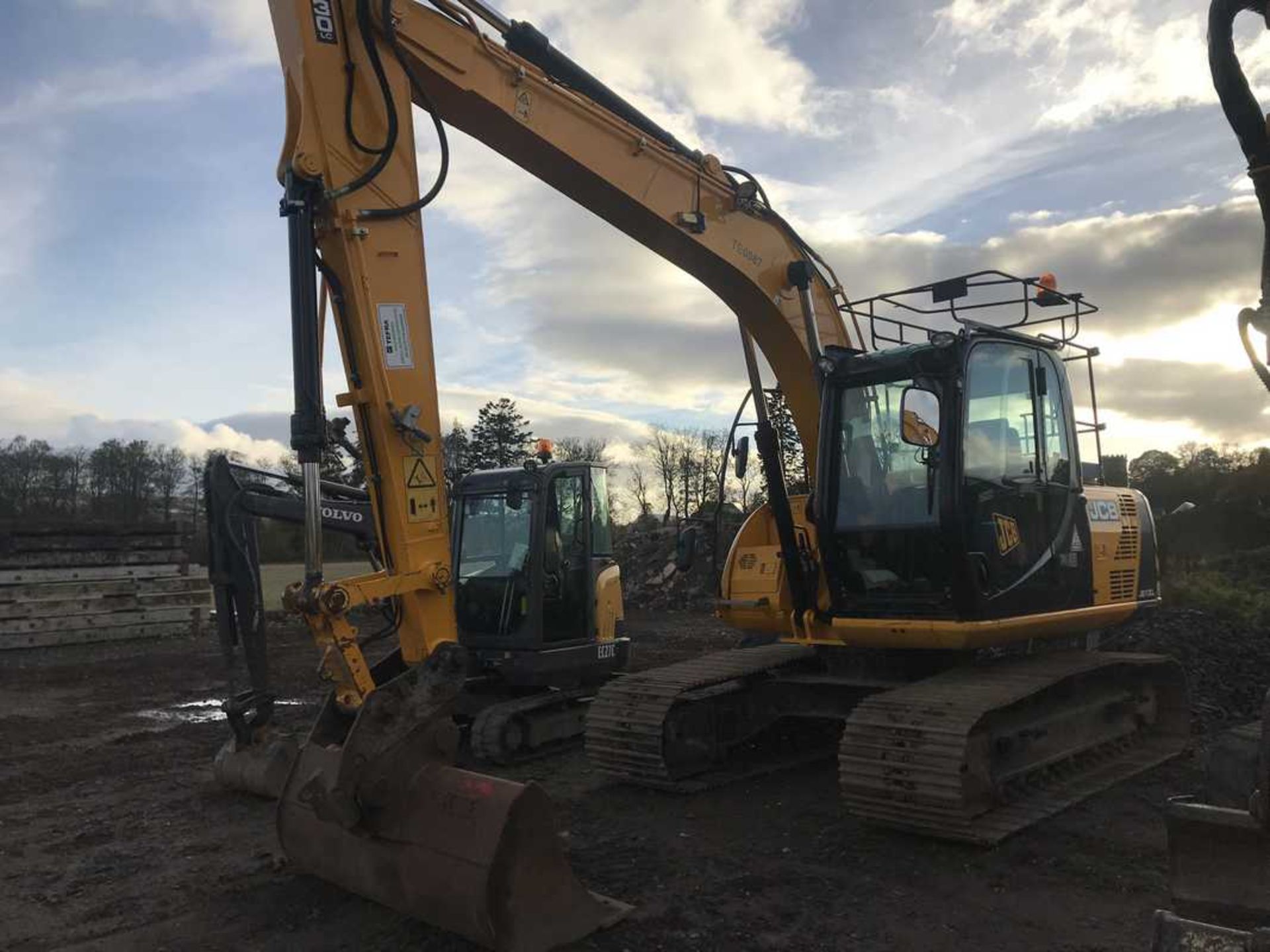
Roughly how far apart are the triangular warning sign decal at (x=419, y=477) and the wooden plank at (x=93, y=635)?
13.2 m

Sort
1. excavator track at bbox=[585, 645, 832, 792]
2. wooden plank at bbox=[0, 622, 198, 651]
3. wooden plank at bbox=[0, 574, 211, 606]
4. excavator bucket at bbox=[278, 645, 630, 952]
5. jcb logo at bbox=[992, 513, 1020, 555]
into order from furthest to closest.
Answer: wooden plank at bbox=[0, 574, 211, 606] < wooden plank at bbox=[0, 622, 198, 651] < excavator track at bbox=[585, 645, 832, 792] < jcb logo at bbox=[992, 513, 1020, 555] < excavator bucket at bbox=[278, 645, 630, 952]

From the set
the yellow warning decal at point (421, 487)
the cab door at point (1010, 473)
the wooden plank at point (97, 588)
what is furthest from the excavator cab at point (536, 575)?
the wooden plank at point (97, 588)

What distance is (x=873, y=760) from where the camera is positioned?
5172 millimetres

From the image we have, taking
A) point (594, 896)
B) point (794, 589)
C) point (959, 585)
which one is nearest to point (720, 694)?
point (794, 589)

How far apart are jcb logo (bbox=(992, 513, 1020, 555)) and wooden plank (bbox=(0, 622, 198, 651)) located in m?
14.5

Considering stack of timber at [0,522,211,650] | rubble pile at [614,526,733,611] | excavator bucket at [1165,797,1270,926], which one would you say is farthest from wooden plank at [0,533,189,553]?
excavator bucket at [1165,797,1270,926]

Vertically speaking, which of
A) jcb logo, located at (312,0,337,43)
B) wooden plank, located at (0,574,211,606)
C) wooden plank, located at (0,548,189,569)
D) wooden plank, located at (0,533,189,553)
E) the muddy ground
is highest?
jcb logo, located at (312,0,337,43)

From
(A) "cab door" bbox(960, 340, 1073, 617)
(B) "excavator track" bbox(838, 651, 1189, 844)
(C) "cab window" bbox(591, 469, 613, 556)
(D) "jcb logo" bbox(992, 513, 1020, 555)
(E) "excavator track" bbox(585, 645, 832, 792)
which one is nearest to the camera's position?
(B) "excavator track" bbox(838, 651, 1189, 844)

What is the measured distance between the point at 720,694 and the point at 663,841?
138 cm

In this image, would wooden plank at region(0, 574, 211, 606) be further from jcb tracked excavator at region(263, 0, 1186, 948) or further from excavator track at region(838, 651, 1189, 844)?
excavator track at region(838, 651, 1189, 844)

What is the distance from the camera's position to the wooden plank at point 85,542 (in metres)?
15.7

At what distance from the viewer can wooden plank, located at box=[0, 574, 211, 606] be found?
15.2 m

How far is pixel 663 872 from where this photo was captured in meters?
4.96

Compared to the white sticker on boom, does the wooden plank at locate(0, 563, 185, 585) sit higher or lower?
lower
